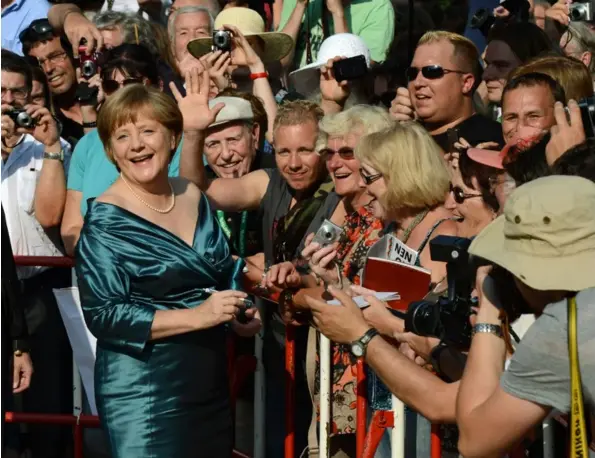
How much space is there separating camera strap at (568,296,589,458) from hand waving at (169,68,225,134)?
114 inches

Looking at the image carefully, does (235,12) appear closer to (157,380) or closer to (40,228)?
(40,228)

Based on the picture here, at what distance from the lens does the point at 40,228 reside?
6.90 m

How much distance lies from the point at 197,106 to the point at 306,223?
752 mm

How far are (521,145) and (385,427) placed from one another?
1192mm

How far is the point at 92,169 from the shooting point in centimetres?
650

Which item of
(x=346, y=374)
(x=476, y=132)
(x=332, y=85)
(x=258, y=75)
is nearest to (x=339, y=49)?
(x=332, y=85)

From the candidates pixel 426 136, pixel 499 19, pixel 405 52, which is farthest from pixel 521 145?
pixel 405 52

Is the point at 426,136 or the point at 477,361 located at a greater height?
the point at 426,136

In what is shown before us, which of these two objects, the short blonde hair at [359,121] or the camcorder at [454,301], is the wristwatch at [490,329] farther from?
the short blonde hair at [359,121]

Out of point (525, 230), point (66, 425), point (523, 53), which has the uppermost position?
point (523, 53)

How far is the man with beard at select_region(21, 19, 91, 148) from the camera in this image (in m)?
8.23

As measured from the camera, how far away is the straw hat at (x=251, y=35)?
7.83 meters

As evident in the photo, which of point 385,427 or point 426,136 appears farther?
point 426,136

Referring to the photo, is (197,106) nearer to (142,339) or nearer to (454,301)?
(142,339)
